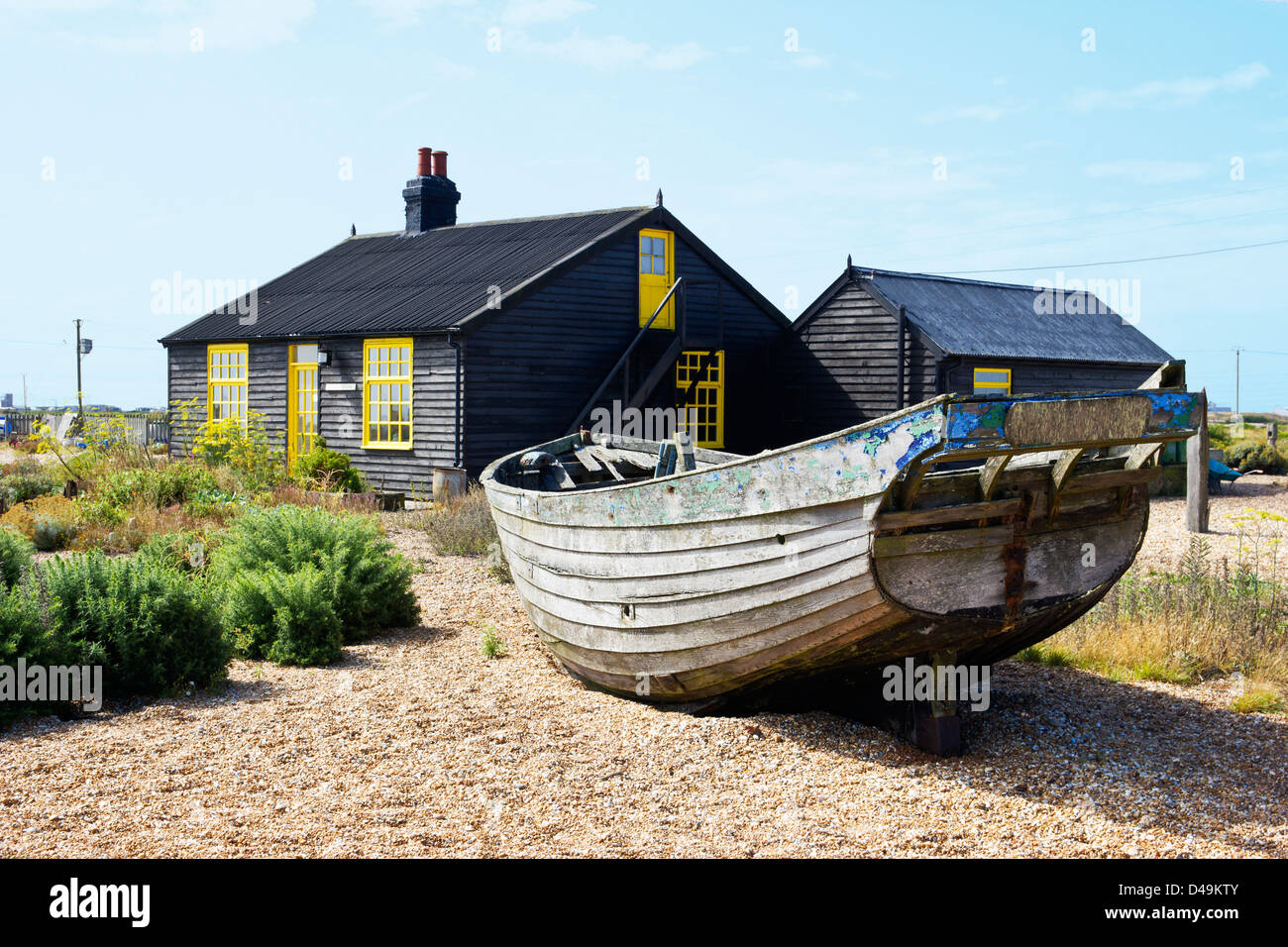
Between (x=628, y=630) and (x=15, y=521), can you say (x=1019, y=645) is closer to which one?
(x=628, y=630)

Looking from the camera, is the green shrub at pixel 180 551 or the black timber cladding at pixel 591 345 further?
the black timber cladding at pixel 591 345

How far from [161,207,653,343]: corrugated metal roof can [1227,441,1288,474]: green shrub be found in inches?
625

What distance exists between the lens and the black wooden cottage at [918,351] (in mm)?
20188

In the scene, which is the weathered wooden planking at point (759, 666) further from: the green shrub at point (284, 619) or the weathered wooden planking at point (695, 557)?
the green shrub at point (284, 619)

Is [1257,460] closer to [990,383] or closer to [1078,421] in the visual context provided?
[990,383]

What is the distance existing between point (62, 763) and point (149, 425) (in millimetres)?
32285

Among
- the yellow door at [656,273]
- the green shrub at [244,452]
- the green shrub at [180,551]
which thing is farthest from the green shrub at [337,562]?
the yellow door at [656,273]

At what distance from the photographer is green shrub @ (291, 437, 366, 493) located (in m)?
18.0

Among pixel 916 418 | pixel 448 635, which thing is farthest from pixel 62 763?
pixel 916 418

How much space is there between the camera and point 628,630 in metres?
6.11

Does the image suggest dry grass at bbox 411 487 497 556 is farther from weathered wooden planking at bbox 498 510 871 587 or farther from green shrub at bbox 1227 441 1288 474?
green shrub at bbox 1227 441 1288 474

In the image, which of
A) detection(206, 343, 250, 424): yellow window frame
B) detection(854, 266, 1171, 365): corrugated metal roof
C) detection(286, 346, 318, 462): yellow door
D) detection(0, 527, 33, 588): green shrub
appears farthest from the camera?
detection(206, 343, 250, 424): yellow window frame

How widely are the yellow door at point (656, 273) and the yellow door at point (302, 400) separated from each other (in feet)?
20.0

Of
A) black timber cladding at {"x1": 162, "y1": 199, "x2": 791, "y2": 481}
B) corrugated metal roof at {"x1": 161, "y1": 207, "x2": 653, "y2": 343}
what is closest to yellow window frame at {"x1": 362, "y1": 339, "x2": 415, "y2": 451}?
black timber cladding at {"x1": 162, "y1": 199, "x2": 791, "y2": 481}
